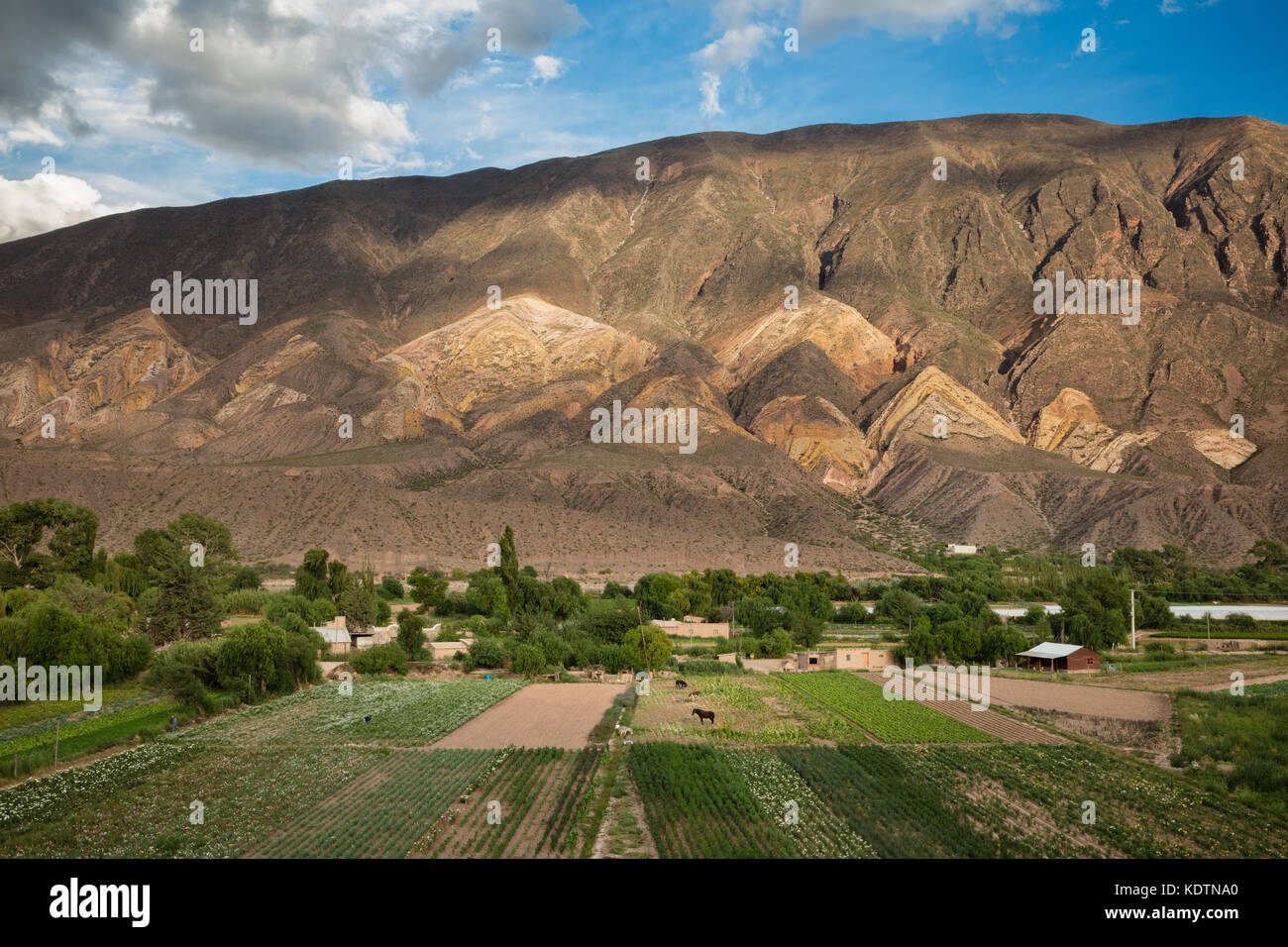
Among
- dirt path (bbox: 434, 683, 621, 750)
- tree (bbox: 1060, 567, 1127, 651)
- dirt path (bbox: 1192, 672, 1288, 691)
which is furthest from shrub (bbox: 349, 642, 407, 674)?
tree (bbox: 1060, 567, 1127, 651)

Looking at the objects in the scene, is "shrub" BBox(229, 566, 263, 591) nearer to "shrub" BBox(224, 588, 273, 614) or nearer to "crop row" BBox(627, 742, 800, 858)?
"shrub" BBox(224, 588, 273, 614)

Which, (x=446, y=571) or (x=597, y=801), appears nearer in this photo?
(x=597, y=801)

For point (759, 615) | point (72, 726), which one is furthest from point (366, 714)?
point (759, 615)

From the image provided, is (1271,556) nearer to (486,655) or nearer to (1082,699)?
(1082,699)

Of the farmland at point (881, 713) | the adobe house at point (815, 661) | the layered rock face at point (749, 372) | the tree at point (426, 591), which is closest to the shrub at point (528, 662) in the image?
the farmland at point (881, 713)

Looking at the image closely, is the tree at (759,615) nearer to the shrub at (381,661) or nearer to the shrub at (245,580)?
the shrub at (381,661)
